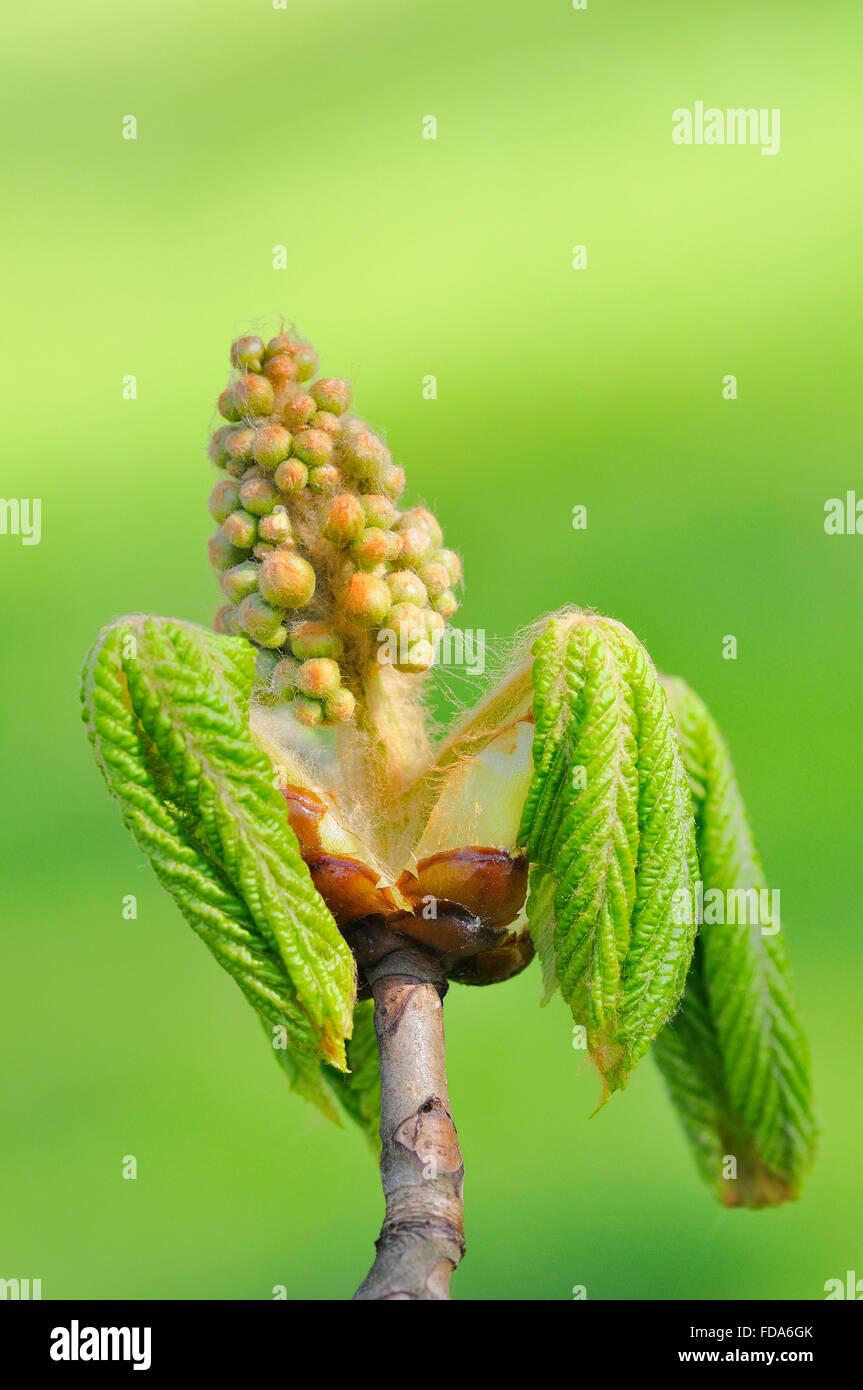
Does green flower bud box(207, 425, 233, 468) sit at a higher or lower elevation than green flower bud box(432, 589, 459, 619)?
higher

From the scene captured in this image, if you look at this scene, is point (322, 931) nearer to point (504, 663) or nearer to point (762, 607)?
point (504, 663)

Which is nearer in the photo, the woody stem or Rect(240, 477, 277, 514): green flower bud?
the woody stem

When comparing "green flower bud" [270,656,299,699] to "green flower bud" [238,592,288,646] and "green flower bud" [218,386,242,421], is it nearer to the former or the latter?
"green flower bud" [238,592,288,646]

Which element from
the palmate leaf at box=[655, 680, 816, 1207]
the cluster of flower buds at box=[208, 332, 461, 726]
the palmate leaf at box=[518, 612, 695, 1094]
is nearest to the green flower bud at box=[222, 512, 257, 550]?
the cluster of flower buds at box=[208, 332, 461, 726]

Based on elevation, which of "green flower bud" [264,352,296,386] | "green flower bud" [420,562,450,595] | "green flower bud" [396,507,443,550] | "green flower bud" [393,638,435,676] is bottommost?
"green flower bud" [393,638,435,676]

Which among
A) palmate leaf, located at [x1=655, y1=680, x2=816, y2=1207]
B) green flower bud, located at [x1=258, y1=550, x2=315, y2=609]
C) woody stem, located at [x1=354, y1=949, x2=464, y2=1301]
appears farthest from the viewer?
palmate leaf, located at [x1=655, y1=680, x2=816, y2=1207]

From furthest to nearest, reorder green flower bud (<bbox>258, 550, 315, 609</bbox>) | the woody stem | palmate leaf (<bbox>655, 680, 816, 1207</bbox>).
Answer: palmate leaf (<bbox>655, 680, 816, 1207</bbox>)
green flower bud (<bbox>258, 550, 315, 609</bbox>)
the woody stem

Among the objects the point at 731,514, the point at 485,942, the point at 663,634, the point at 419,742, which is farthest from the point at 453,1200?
the point at 731,514
